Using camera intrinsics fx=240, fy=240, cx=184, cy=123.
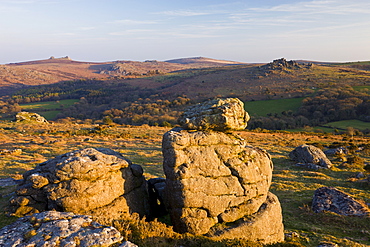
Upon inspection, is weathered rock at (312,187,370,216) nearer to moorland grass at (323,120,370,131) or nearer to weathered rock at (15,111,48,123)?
moorland grass at (323,120,370,131)

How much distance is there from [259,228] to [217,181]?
362cm

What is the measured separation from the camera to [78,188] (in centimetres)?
1235

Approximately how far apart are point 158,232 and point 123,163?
4828 millimetres

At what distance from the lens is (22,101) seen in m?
163

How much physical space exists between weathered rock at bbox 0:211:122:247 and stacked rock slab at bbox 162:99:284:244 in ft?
14.9

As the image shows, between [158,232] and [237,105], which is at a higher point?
[237,105]

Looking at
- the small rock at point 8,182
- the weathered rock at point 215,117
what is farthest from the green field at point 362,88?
the small rock at point 8,182

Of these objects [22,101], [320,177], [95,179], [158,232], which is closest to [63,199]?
[95,179]

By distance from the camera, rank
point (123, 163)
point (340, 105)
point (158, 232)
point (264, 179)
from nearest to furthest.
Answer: point (158, 232)
point (123, 163)
point (264, 179)
point (340, 105)

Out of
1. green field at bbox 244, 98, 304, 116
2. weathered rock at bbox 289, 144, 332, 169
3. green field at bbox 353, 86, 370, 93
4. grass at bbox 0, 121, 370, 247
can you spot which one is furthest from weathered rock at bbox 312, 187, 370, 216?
green field at bbox 353, 86, 370, 93

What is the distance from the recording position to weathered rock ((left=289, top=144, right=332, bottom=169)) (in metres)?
34.1

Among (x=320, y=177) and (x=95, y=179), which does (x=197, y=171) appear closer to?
(x=95, y=179)

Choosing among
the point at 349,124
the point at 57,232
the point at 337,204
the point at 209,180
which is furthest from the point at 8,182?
the point at 349,124

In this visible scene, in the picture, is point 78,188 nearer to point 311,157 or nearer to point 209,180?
point 209,180
